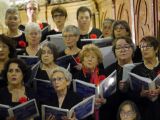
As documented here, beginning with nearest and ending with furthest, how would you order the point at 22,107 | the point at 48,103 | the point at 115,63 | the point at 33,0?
the point at 22,107 < the point at 48,103 < the point at 115,63 < the point at 33,0

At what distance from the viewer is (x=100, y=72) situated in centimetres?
310

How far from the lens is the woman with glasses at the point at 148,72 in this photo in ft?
9.83

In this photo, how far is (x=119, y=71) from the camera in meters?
3.17

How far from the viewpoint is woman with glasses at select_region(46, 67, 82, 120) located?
285cm

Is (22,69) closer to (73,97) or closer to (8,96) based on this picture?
(8,96)

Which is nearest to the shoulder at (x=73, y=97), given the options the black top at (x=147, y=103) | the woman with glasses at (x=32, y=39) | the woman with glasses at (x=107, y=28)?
the black top at (x=147, y=103)

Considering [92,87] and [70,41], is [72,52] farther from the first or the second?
[92,87]

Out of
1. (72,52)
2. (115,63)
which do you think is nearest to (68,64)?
(72,52)

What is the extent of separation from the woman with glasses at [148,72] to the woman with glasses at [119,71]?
0.38ft

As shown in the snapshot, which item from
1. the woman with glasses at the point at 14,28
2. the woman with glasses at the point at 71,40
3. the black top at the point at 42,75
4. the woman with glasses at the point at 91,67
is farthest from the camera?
the woman with glasses at the point at 14,28

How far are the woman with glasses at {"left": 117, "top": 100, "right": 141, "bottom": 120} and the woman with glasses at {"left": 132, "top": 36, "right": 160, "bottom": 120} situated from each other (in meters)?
0.14

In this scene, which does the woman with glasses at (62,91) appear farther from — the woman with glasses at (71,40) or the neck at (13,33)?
the neck at (13,33)

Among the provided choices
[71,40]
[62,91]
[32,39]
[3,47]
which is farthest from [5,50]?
[62,91]

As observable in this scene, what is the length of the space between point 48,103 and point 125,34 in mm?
945
